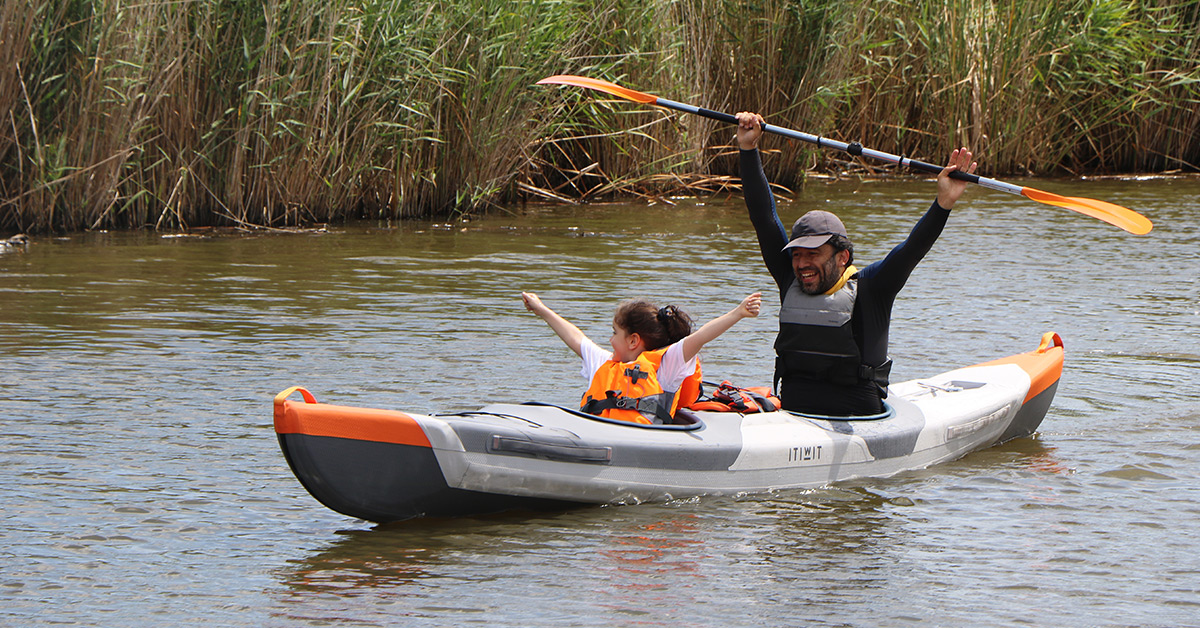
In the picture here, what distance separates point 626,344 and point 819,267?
70 cm

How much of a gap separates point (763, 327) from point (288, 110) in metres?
3.69

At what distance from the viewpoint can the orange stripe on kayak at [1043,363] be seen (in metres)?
5.62

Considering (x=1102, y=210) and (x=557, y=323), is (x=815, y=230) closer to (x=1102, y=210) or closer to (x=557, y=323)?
(x=557, y=323)

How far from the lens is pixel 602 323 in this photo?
7.20 metres

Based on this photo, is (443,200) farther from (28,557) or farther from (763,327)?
(28,557)

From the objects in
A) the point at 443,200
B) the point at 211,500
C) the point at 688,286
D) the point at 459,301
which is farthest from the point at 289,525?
the point at 443,200

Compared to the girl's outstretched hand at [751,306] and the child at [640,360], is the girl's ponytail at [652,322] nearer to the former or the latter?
the child at [640,360]

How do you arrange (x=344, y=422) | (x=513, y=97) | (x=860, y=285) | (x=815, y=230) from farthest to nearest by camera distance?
(x=513, y=97) → (x=860, y=285) → (x=815, y=230) → (x=344, y=422)

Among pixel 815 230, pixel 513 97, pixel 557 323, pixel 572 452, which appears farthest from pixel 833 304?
pixel 513 97

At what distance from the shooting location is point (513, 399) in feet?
19.3

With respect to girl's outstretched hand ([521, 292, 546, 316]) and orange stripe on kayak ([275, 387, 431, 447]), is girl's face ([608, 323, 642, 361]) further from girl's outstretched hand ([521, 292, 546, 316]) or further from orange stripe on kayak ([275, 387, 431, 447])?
orange stripe on kayak ([275, 387, 431, 447])

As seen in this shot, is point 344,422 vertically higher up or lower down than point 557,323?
lower down

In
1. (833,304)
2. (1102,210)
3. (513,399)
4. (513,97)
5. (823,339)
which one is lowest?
(513,399)

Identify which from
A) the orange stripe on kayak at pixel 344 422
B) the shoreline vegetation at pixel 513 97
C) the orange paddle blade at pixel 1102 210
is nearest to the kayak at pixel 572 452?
the orange stripe on kayak at pixel 344 422
